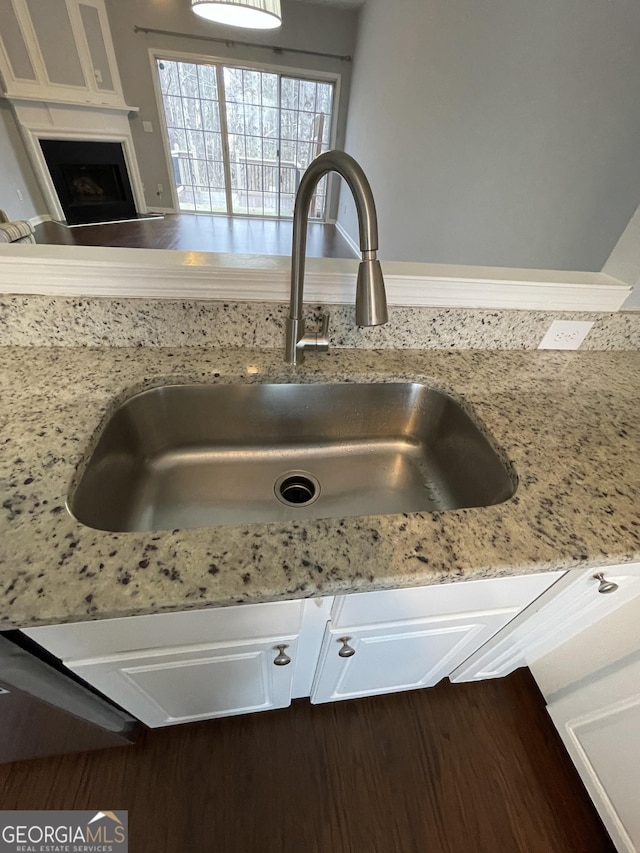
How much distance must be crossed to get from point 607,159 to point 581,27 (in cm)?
Result: 56

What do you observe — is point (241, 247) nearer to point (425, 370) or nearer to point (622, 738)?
point (425, 370)

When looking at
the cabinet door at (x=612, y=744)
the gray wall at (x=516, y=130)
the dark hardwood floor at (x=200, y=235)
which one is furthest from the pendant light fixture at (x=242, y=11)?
the cabinet door at (x=612, y=744)

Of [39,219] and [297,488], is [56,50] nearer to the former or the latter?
[39,219]

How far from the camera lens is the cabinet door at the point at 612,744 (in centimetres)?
74

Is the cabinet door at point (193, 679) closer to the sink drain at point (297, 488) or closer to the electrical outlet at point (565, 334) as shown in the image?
the sink drain at point (297, 488)

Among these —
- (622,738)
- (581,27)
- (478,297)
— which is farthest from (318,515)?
(581,27)

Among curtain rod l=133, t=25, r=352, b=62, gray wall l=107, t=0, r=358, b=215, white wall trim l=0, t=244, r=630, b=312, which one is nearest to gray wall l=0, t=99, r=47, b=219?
gray wall l=107, t=0, r=358, b=215

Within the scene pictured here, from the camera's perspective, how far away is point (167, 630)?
513 millimetres

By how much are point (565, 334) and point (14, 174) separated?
5.89m

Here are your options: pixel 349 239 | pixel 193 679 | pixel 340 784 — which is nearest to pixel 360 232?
pixel 193 679

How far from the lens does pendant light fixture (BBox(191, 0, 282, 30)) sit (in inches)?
73.4

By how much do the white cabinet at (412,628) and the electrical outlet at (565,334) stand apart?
2.02 ft

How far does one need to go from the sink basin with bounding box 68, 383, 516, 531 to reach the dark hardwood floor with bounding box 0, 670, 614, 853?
0.66 meters

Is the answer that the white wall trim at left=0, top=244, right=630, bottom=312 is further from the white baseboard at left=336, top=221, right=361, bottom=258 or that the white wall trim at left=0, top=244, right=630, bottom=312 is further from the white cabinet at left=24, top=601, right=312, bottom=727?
the white baseboard at left=336, top=221, right=361, bottom=258
